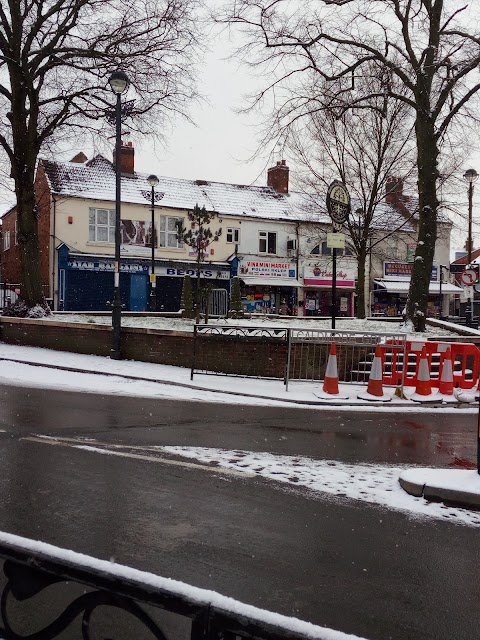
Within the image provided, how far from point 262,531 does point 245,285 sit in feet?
110

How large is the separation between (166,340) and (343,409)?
557 centimetres

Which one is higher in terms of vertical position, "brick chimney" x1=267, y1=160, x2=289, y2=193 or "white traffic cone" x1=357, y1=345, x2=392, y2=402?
"brick chimney" x1=267, y1=160, x2=289, y2=193

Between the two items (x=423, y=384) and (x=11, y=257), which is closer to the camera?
(x=423, y=384)

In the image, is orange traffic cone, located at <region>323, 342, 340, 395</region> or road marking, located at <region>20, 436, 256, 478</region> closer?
road marking, located at <region>20, 436, 256, 478</region>

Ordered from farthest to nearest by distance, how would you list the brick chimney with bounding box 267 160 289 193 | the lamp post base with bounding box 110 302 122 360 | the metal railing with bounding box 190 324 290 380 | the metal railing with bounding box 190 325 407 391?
the brick chimney with bounding box 267 160 289 193, the lamp post base with bounding box 110 302 122 360, the metal railing with bounding box 190 324 290 380, the metal railing with bounding box 190 325 407 391

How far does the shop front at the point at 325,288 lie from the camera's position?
39.3 meters

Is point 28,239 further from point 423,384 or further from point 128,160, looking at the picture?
point 128,160

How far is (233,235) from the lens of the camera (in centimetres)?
3775

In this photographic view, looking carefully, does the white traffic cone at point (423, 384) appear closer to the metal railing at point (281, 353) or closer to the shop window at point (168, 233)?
the metal railing at point (281, 353)

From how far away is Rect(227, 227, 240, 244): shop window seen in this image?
124ft

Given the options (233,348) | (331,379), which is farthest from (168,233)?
(331,379)

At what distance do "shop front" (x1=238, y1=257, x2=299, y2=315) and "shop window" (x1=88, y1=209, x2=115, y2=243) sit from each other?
837 cm

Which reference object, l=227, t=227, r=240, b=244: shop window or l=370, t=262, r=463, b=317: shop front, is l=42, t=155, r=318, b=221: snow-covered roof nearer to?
l=227, t=227, r=240, b=244: shop window

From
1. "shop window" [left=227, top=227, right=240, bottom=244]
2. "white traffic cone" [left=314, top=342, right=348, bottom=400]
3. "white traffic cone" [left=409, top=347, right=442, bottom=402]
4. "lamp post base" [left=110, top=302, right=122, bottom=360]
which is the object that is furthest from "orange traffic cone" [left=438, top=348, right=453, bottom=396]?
"shop window" [left=227, top=227, right=240, bottom=244]
